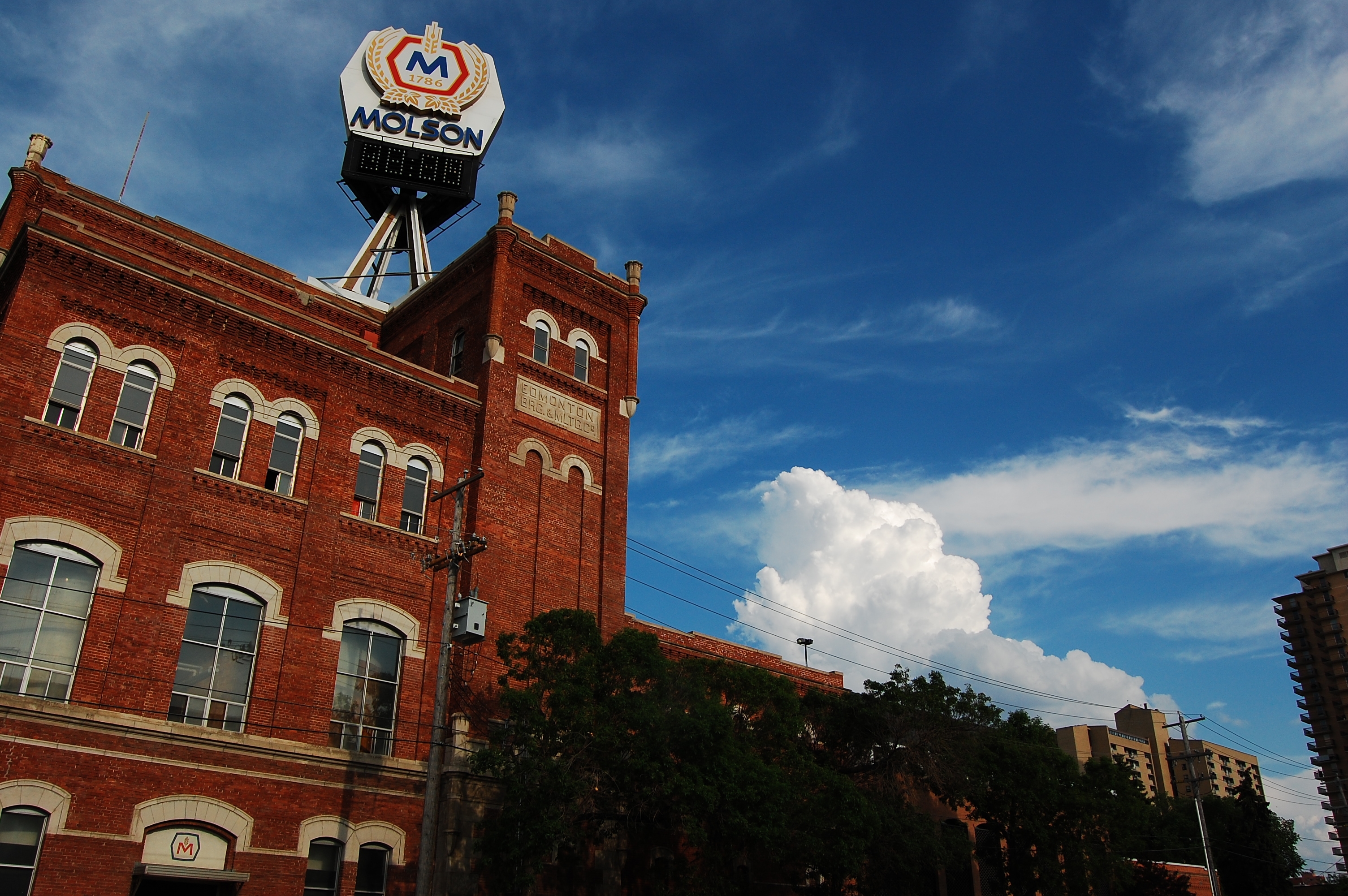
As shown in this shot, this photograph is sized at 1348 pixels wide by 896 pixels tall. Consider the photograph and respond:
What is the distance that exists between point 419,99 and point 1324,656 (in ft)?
395

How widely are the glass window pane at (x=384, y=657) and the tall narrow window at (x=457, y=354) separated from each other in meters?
10.3

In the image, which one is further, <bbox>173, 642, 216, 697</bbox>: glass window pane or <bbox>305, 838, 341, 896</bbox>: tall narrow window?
<bbox>305, 838, 341, 896</bbox>: tall narrow window

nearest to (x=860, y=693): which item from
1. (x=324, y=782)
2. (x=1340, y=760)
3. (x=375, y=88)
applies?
(x=324, y=782)

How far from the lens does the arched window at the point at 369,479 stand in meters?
27.4

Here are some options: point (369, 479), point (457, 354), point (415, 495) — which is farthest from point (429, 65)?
point (369, 479)

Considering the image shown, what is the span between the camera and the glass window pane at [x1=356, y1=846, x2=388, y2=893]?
23.6m

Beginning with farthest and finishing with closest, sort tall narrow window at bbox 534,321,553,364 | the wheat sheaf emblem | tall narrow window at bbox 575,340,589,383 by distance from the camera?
the wheat sheaf emblem, tall narrow window at bbox 575,340,589,383, tall narrow window at bbox 534,321,553,364

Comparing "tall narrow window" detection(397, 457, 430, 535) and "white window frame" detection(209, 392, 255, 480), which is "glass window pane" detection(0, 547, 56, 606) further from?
"tall narrow window" detection(397, 457, 430, 535)

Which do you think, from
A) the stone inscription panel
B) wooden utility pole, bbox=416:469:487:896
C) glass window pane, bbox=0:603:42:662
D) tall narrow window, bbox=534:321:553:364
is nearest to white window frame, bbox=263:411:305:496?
wooden utility pole, bbox=416:469:487:896

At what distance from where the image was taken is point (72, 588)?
21.6 meters

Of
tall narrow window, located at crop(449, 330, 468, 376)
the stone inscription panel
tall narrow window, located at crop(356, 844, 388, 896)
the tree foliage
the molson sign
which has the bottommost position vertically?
tall narrow window, located at crop(356, 844, 388, 896)

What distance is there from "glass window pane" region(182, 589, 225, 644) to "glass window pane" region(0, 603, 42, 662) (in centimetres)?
302

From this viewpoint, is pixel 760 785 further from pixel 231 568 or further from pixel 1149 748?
pixel 1149 748

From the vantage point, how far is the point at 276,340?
88.1 feet
